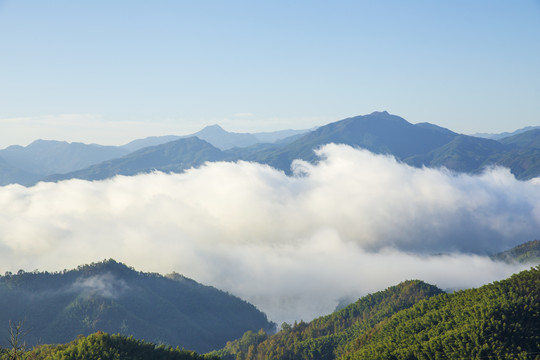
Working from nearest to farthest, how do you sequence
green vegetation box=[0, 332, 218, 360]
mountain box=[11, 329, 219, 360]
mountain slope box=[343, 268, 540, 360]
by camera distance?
1. mountain slope box=[343, 268, 540, 360]
2. green vegetation box=[0, 332, 218, 360]
3. mountain box=[11, 329, 219, 360]

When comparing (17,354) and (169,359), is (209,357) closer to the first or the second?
(169,359)

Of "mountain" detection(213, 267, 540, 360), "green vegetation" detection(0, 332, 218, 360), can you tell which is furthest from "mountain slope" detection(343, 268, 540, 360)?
"green vegetation" detection(0, 332, 218, 360)

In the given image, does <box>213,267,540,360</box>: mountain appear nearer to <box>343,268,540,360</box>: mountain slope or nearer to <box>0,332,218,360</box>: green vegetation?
<box>343,268,540,360</box>: mountain slope

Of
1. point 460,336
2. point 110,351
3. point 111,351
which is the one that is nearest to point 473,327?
point 460,336

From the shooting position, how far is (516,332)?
94.9 metres

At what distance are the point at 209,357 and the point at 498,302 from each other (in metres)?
67.3

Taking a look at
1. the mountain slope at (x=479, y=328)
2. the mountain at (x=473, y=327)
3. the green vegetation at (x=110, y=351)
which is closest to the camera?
the mountain slope at (x=479, y=328)

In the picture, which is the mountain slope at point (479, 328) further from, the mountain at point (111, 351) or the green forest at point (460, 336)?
the mountain at point (111, 351)

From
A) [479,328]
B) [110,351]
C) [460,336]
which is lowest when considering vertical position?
[460,336]

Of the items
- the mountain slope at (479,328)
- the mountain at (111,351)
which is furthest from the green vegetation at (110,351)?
the mountain slope at (479,328)

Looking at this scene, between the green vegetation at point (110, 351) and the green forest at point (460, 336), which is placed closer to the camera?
the green forest at point (460, 336)

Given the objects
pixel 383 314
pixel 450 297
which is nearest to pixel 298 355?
pixel 383 314

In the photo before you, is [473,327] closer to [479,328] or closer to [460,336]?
[479,328]

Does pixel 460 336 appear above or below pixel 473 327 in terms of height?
below
